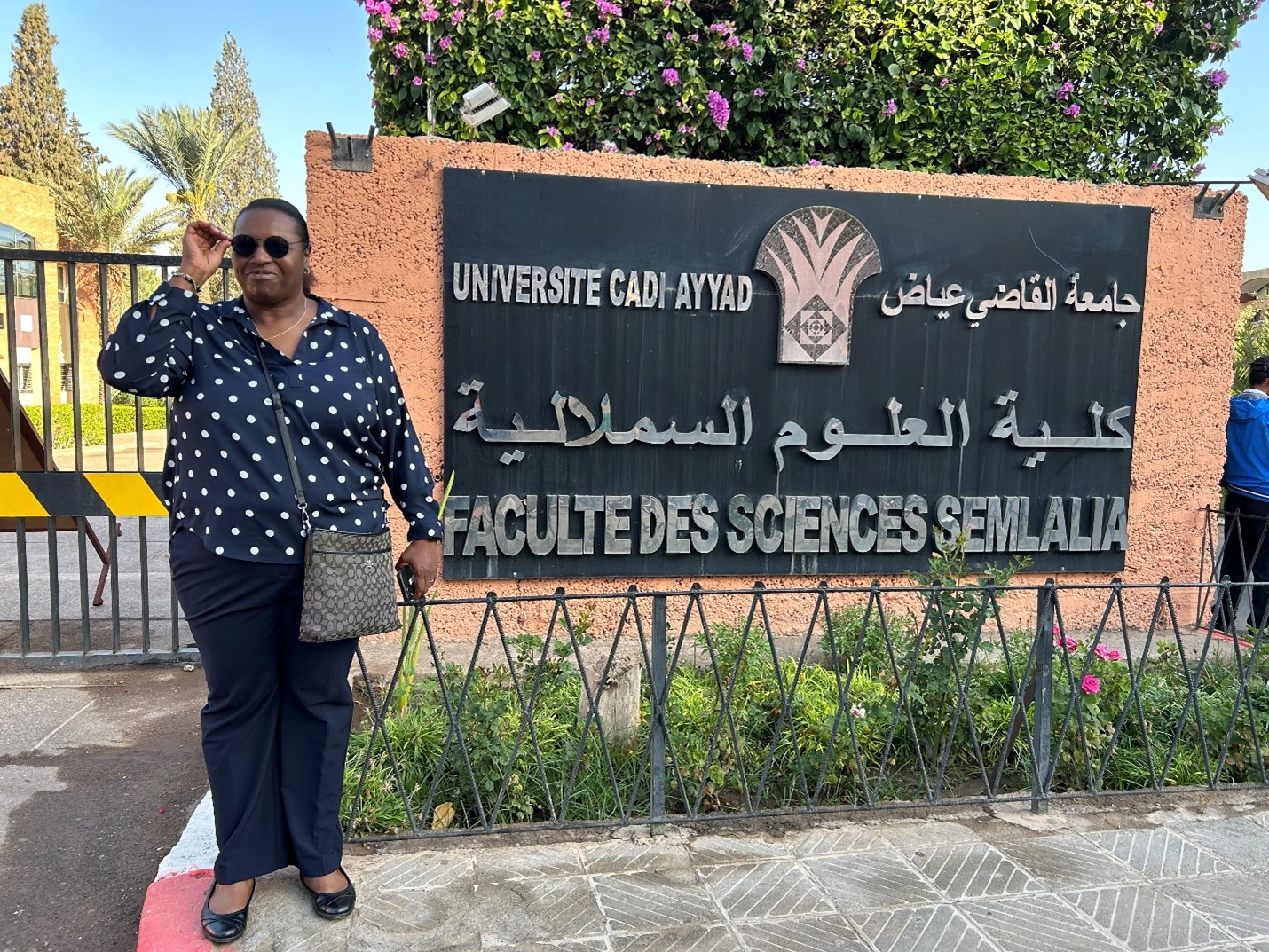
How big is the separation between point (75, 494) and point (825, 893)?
3.96 metres

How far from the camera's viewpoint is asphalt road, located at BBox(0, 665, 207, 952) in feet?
8.63

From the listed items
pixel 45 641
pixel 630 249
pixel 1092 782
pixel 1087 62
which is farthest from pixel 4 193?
pixel 1092 782

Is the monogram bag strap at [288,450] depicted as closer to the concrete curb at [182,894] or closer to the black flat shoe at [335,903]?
the black flat shoe at [335,903]

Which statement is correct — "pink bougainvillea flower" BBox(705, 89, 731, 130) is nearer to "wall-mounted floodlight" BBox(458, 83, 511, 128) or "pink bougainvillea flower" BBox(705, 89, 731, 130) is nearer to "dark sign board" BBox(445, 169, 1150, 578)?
"dark sign board" BBox(445, 169, 1150, 578)

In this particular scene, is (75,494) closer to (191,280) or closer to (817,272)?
(191,280)

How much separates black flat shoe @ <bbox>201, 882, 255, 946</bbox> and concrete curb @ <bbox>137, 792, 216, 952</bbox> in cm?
3

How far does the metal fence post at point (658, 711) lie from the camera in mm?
2994

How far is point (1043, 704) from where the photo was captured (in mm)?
3229

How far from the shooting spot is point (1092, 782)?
10.8 ft

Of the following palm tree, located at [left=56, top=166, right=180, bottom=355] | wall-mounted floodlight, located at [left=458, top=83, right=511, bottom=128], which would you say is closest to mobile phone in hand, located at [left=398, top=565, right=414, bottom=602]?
wall-mounted floodlight, located at [left=458, top=83, right=511, bottom=128]

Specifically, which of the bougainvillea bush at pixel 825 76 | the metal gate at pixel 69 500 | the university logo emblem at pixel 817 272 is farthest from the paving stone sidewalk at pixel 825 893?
the bougainvillea bush at pixel 825 76

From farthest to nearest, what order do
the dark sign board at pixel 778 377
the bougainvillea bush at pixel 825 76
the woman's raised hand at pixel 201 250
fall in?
the bougainvillea bush at pixel 825 76
the dark sign board at pixel 778 377
the woman's raised hand at pixel 201 250

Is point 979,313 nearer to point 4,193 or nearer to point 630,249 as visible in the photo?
point 630,249

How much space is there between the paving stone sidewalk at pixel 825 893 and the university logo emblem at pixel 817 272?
2683 millimetres
